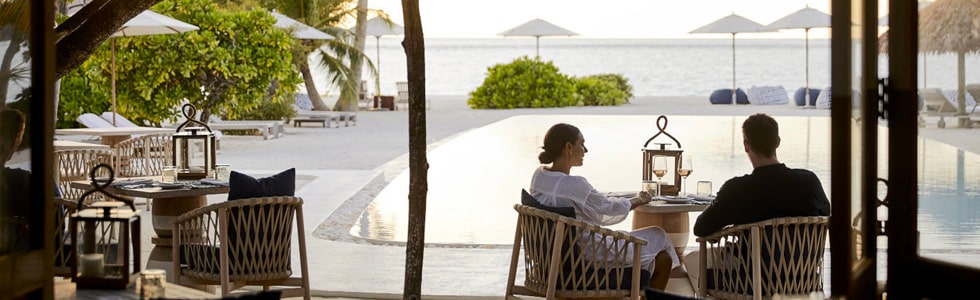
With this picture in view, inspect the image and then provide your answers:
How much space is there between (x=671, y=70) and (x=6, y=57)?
74473mm

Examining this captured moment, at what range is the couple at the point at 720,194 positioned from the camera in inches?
187

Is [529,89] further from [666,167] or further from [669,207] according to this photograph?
[669,207]

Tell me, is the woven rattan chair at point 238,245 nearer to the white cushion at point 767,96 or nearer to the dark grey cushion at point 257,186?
the dark grey cushion at point 257,186

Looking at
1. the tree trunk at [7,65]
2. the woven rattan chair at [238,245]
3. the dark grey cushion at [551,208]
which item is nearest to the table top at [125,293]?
the tree trunk at [7,65]

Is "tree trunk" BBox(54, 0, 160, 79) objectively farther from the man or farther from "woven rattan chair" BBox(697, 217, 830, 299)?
"woven rattan chair" BBox(697, 217, 830, 299)

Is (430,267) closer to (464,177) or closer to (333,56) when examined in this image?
(464,177)

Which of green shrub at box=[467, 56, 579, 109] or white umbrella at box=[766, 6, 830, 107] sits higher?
white umbrella at box=[766, 6, 830, 107]

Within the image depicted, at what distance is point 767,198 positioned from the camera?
15.6ft

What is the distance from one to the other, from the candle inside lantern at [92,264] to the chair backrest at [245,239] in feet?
5.50

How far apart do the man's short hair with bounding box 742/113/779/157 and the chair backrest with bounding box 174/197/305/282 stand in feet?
6.02

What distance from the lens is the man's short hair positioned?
15.9 feet

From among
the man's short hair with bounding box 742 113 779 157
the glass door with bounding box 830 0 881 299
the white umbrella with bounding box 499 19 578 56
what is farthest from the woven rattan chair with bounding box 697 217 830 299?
the white umbrella with bounding box 499 19 578 56

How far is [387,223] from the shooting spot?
941cm

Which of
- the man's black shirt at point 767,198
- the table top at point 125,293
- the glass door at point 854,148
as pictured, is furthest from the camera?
the man's black shirt at point 767,198
